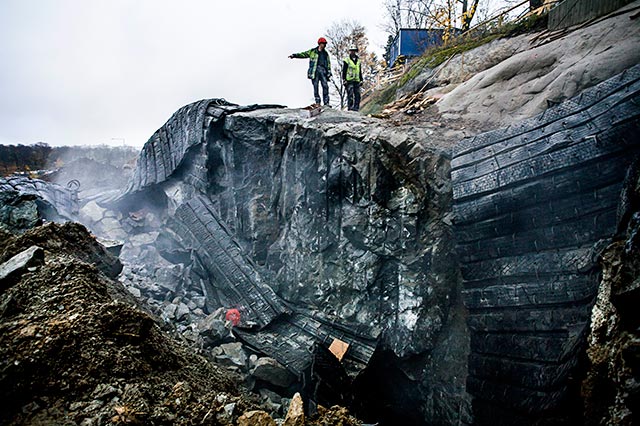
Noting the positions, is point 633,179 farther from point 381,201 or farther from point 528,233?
point 381,201

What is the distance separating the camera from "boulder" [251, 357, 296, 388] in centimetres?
378

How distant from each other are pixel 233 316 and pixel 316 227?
197 centimetres

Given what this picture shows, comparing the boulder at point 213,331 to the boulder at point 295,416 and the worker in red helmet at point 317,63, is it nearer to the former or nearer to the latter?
the boulder at point 295,416

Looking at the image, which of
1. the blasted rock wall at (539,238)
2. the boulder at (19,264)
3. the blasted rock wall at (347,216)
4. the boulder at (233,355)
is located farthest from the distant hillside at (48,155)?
the blasted rock wall at (539,238)

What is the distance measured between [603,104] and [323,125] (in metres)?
3.06

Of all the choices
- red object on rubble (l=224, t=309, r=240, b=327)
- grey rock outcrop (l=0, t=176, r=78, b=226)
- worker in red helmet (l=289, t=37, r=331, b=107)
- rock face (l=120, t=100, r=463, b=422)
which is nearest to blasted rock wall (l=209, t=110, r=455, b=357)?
rock face (l=120, t=100, r=463, b=422)

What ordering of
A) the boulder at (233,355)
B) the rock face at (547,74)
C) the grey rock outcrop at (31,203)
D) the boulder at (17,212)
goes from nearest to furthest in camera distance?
the rock face at (547,74)
the boulder at (233,355)
the boulder at (17,212)
the grey rock outcrop at (31,203)

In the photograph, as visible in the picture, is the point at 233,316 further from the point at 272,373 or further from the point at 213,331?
the point at 272,373

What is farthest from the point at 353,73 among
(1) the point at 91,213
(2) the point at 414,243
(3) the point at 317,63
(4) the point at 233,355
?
(1) the point at 91,213

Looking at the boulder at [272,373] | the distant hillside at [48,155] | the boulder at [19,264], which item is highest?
the distant hillside at [48,155]

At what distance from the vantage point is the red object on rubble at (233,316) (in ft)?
15.7

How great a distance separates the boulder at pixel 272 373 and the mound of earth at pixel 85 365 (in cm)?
187

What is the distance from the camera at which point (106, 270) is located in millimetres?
3590

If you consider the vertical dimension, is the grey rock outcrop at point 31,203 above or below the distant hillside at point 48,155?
below
